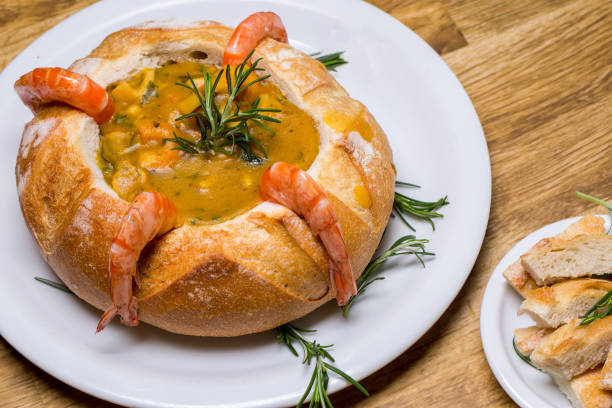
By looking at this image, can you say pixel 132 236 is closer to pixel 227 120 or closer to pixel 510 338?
pixel 227 120

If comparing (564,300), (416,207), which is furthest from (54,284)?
(564,300)

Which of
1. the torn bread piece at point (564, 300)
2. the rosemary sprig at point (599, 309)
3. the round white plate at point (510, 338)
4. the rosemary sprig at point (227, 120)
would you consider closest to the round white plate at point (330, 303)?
the round white plate at point (510, 338)

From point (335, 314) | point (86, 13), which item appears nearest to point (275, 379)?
point (335, 314)

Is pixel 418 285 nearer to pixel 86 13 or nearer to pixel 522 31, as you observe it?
pixel 522 31

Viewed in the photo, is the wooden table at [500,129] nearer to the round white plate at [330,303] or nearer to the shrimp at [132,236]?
the round white plate at [330,303]

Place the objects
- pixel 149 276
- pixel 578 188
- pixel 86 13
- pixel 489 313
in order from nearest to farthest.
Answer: pixel 149 276, pixel 489 313, pixel 578 188, pixel 86 13

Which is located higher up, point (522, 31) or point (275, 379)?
point (522, 31)

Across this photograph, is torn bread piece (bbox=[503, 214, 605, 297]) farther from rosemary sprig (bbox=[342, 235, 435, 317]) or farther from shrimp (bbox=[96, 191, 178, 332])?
shrimp (bbox=[96, 191, 178, 332])
